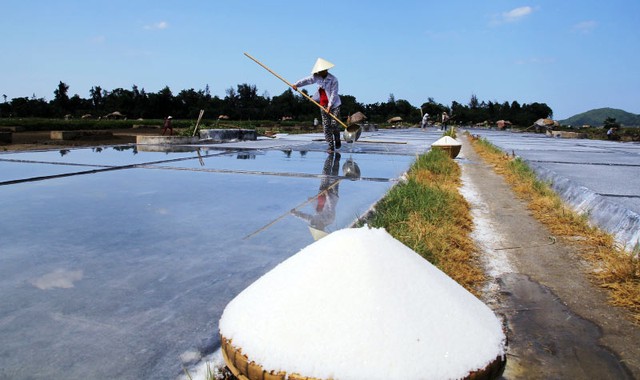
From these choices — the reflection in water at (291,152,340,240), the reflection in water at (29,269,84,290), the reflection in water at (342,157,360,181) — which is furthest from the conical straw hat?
the reflection in water at (29,269,84,290)

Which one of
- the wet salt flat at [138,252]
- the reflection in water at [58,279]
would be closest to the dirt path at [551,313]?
the wet salt flat at [138,252]

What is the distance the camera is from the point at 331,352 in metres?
0.91

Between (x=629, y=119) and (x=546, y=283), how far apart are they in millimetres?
227925

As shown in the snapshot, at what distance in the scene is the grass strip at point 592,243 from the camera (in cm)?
197

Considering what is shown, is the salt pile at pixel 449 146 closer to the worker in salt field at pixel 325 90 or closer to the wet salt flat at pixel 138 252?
the worker in salt field at pixel 325 90

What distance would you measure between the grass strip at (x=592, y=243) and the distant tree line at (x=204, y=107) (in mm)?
43071

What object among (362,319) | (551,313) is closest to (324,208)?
(551,313)

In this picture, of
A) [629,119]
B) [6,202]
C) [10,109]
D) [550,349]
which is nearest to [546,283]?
[550,349]

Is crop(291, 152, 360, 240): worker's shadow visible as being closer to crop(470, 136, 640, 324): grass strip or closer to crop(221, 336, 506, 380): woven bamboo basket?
crop(221, 336, 506, 380): woven bamboo basket

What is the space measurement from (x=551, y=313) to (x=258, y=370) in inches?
55.7

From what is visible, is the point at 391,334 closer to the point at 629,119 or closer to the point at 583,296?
the point at 583,296

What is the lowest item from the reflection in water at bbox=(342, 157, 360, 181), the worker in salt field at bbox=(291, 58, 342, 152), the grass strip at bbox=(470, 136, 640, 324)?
the grass strip at bbox=(470, 136, 640, 324)

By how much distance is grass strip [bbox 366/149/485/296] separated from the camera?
7.17 ft

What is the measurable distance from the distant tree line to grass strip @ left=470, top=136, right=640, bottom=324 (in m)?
43.1
